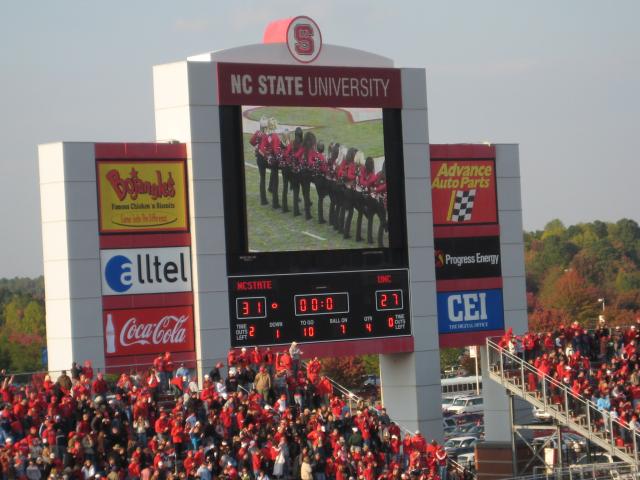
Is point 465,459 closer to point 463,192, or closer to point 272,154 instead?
point 463,192

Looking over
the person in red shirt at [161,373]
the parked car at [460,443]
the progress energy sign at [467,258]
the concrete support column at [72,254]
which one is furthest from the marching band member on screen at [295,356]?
the parked car at [460,443]

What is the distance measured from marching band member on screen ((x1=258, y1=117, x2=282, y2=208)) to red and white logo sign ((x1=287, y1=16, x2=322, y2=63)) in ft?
6.82

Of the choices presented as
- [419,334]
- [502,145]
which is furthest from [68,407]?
[502,145]

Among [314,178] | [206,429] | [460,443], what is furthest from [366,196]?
[460,443]

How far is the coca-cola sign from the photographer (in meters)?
32.1

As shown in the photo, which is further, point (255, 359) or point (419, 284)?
point (419, 284)

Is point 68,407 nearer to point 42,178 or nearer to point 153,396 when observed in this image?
point 153,396

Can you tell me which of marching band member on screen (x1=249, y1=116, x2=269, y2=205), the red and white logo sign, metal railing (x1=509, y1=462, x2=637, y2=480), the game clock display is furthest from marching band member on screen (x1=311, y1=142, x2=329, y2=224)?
metal railing (x1=509, y1=462, x2=637, y2=480)

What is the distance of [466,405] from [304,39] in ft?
139

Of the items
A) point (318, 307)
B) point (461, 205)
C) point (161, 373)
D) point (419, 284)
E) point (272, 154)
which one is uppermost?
point (272, 154)

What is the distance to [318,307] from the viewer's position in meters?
34.2

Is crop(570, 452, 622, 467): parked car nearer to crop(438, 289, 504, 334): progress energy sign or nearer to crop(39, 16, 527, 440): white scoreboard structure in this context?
crop(438, 289, 504, 334): progress energy sign

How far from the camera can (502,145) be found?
37.8m

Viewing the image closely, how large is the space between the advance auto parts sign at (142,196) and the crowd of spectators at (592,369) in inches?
375
